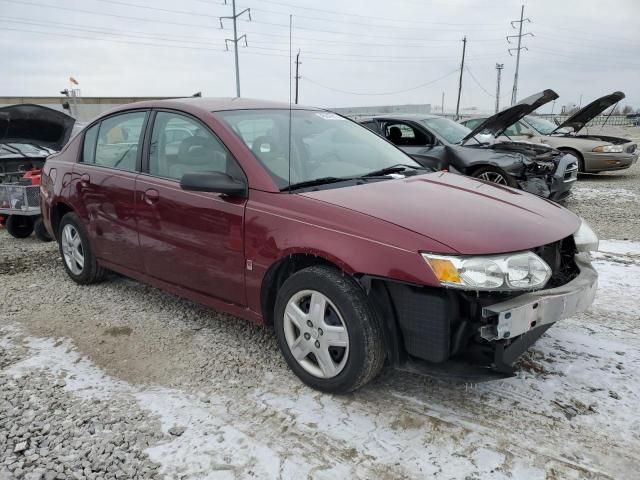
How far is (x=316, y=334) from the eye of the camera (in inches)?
110

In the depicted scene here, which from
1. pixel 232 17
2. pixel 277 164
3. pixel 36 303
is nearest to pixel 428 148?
pixel 277 164

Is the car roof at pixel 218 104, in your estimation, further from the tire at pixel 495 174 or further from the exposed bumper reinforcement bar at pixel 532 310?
the tire at pixel 495 174

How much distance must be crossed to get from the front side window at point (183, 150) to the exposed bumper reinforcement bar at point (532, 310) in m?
1.64

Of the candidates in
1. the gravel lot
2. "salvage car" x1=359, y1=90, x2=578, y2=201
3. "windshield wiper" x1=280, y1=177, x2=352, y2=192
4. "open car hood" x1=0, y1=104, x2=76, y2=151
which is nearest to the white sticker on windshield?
"windshield wiper" x1=280, y1=177, x2=352, y2=192

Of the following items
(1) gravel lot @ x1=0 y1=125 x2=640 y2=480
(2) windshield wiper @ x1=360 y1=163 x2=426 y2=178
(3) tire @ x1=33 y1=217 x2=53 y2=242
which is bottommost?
(1) gravel lot @ x1=0 y1=125 x2=640 y2=480

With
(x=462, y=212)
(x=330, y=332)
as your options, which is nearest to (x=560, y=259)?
(x=462, y=212)

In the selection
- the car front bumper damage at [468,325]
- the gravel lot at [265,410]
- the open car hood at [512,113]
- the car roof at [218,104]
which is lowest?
the gravel lot at [265,410]

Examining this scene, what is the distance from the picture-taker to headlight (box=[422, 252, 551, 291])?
7.72ft

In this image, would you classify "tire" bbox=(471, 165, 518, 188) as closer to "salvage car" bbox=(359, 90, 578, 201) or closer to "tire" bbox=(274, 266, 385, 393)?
"salvage car" bbox=(359, 90, 578, 201)

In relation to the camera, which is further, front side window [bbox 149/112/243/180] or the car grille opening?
front side window [bbox 149/112/243/180]

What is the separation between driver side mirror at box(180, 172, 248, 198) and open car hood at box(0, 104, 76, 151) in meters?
4.90

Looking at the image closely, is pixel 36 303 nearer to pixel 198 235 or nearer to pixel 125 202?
pixel 125 202

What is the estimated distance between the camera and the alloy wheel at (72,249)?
4.54 metres

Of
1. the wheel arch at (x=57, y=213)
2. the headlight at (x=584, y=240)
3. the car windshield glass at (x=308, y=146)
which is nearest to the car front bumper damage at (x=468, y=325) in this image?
the headlight at (x=584, y=240)
